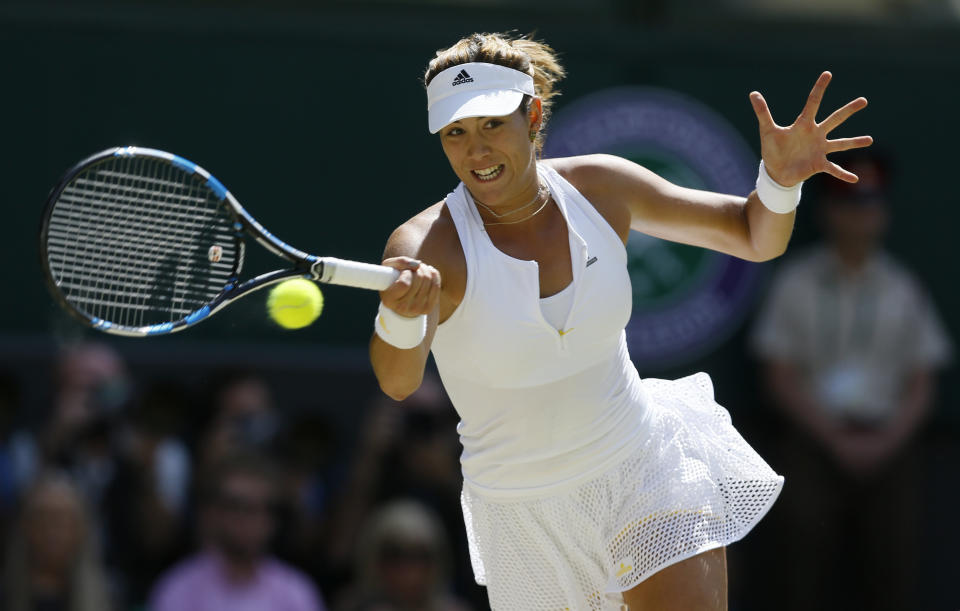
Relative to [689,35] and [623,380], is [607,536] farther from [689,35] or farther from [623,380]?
[689,35]

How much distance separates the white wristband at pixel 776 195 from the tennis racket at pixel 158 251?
0.98 m

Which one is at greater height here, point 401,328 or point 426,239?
point 426,239

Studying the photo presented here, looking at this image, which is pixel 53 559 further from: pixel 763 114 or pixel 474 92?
pixel 763 114

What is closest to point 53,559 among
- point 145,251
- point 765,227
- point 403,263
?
point 145,251

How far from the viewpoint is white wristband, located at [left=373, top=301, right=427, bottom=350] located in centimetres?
306

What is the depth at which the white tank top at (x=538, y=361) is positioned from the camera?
3236 millimetres

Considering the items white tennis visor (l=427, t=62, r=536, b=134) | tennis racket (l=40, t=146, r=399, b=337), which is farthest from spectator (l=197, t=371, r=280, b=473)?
white tennis visor (l=427, t=62, r=536, b=134)

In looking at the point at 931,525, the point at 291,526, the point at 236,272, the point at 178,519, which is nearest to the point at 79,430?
the point at 178,519

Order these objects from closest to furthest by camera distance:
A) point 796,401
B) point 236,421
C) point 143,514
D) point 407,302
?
point 407,302 → point 143,514 → point 236,421 → point 796,401

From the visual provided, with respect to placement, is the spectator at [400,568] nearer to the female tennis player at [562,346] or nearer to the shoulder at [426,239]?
the female tennis player at [562,346]

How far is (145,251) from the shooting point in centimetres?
341

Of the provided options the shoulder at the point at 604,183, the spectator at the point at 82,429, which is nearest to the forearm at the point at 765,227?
the shoulder at the point at 604,183

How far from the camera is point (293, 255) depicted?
324 centimetres

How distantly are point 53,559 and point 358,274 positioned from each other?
264 cm
